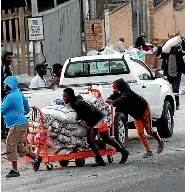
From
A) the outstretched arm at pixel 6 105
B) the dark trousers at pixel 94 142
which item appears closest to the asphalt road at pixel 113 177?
the dark trousers at pixel 94 142

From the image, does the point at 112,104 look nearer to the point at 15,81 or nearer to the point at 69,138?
the point at 69,138

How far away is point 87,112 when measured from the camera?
453 inches

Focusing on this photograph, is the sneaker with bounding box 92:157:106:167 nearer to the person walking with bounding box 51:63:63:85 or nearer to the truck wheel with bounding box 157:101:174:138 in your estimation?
the truck wheel with bounding box 157:101:174:138

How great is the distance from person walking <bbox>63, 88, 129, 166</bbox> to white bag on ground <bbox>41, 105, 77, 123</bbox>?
80 millimetres

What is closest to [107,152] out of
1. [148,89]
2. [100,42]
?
[148,89]

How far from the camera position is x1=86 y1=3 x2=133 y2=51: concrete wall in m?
26.4

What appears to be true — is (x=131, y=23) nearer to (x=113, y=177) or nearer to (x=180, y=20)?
(x=180, y=20)

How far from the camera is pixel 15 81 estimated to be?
11.2 metres

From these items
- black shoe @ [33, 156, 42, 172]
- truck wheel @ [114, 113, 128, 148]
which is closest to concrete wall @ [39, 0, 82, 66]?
truck wheel @ [114, 113, 128, 148]

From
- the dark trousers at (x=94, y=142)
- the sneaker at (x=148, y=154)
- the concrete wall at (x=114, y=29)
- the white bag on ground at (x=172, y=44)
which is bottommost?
the sneaker at (x=148, y=154)

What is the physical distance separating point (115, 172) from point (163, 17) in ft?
109

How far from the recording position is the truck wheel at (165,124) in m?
14.7

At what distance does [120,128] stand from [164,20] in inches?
1252

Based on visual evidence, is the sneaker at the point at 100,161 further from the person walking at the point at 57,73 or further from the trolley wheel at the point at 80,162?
the person walking at the point at 57,73
